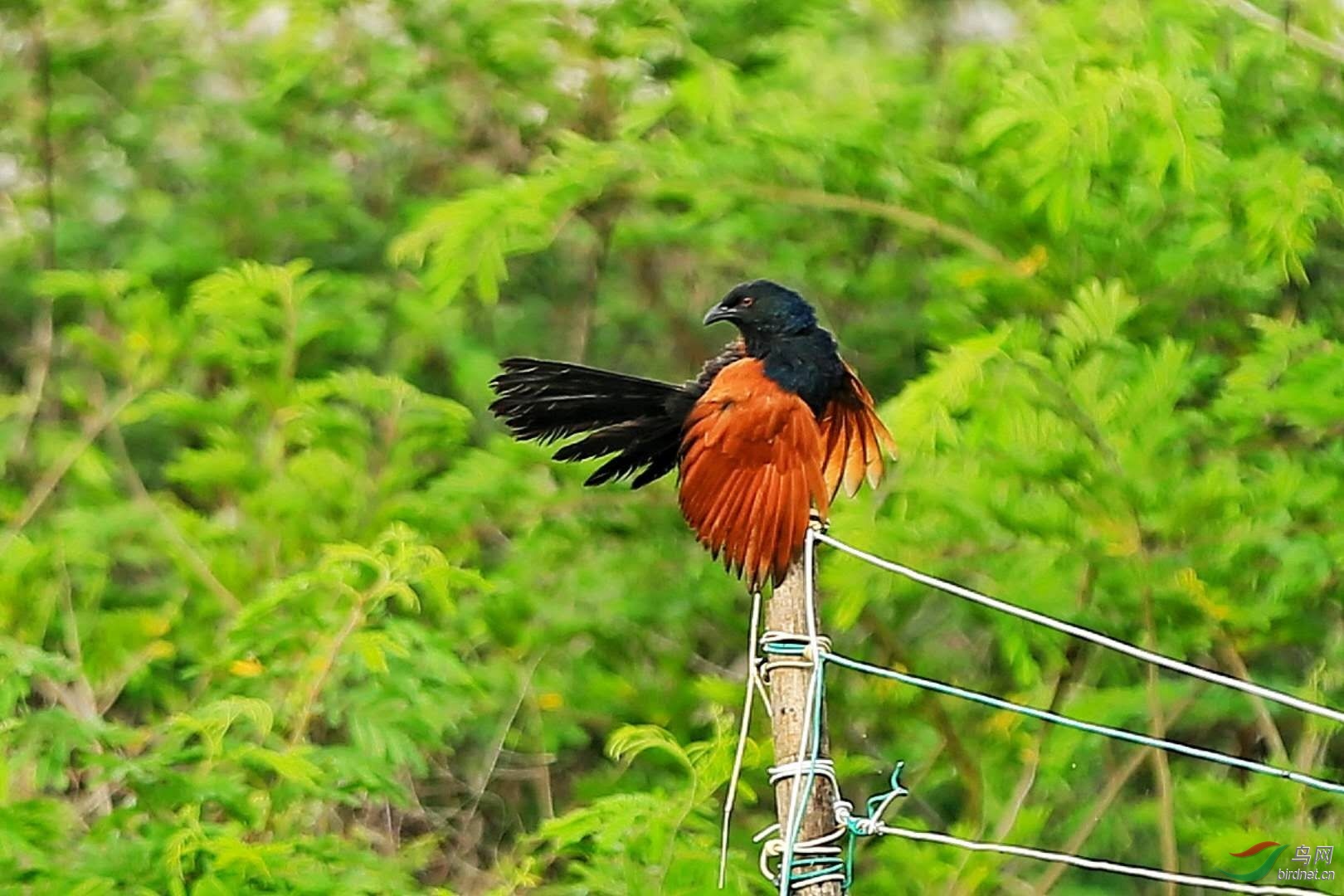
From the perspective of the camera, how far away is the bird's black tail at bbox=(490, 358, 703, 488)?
2715mm

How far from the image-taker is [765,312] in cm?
270

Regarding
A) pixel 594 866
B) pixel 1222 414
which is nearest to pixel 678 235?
pixel 1222 414

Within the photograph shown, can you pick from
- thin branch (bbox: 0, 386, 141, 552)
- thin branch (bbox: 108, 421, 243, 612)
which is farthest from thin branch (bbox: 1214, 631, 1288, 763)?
thin branch (bbox: 0, 386, 141, 552)

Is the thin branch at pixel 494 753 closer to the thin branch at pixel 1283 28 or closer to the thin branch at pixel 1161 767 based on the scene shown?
the thin branch at pixel 1161 767

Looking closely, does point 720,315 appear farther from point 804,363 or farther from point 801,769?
point 801,769

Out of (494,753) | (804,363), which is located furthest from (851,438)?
(494,753)

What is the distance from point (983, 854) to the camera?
148 inches

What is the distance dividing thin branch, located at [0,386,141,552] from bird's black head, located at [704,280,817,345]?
8.51ft

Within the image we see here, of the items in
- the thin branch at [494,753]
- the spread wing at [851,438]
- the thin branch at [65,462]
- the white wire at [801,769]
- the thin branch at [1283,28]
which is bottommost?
the thin branch at [494,753]

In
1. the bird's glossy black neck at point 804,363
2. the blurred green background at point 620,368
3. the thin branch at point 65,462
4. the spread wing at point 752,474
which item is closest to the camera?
the spread wing at point 752,474

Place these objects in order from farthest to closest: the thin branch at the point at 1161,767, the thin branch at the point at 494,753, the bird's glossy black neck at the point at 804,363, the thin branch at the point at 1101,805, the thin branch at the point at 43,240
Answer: the thin branch at the point at 43,240, the thin branch at the point at 494,753, the thin branch at the point at 1101,805, the thin branch at the point at 1161,767, the bird's glossy black neck at the point at 804,363

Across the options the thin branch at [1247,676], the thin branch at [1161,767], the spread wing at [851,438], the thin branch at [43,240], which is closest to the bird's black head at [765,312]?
the spread wing at [851,438]

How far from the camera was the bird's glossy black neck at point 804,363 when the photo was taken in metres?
2.62

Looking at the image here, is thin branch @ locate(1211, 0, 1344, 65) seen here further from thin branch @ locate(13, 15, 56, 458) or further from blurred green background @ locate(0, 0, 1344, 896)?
thin branch @ locate(13, 15, 56, 458)
